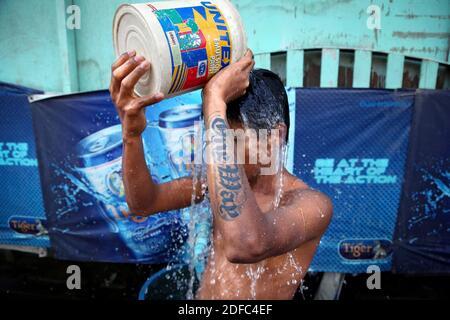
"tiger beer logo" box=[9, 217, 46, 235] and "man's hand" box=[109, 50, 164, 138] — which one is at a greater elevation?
"man's hand" box=[109, 50, 164, 138]

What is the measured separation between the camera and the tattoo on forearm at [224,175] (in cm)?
116

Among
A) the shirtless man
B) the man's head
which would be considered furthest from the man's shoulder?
the man's head

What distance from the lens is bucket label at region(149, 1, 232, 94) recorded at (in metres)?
1.02

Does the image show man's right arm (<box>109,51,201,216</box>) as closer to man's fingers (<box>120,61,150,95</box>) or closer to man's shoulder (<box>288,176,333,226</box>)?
man's fingers (<box>120,61,150,95</box>)

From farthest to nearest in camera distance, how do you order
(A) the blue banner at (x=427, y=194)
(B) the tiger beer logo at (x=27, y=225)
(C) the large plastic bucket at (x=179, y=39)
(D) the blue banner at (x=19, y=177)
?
(B) the tiger beer logo at (x=27, y=225) → (D) the blue banner at (x=19, y=177) → (A) the blue banner at (x=427, y=194) → (C) the large plastic bucket at (x=179, y=39)

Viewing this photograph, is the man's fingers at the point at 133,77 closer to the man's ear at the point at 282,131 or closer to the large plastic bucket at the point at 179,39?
the large plastic bucket at the point at 179,39

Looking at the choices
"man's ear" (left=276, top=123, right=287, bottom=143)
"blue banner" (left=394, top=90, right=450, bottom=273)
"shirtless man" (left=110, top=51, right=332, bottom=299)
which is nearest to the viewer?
"shirtless man" (left=110, top=51, right=332, bottom=299)

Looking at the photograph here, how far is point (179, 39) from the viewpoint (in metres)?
1.02

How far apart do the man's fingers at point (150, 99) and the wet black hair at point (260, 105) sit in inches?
15.0

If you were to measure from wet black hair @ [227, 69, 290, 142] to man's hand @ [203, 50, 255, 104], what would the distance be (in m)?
0.14

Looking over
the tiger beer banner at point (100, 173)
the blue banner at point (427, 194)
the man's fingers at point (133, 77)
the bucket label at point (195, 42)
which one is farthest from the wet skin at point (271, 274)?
the blue banner at point (427, 194)

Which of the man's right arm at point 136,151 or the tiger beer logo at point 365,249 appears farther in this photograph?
the tiger beer logo at point 365,249

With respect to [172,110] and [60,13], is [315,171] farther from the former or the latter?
[60,13]
